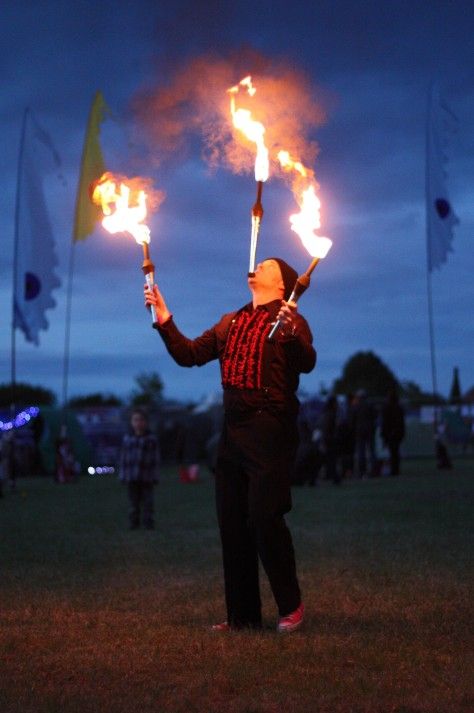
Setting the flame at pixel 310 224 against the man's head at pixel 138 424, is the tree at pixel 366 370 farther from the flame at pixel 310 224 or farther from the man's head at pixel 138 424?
the flame at pixel 310 224

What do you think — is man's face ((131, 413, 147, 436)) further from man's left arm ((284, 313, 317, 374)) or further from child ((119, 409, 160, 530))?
man's left arm ((284, 313, 317, 374))

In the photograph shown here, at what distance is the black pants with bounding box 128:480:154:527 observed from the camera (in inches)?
671

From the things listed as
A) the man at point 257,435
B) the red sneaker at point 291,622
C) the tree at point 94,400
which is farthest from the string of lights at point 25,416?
the tree at point 94,400

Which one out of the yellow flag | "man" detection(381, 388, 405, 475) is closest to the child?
the yellow flag

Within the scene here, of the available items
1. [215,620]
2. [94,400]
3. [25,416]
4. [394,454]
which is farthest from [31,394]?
[215,620]

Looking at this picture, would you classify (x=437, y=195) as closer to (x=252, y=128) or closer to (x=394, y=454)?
(x=394, y=454)

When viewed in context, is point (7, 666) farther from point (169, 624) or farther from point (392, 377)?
point (392, 377)

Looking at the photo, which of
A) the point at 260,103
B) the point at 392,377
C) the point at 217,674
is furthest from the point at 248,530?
the point at 392,377

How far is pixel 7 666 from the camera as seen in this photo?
261 inches

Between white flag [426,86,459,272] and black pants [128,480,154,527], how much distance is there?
16755mm

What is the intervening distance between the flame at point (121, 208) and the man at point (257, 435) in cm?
45

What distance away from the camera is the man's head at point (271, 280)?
783 cm

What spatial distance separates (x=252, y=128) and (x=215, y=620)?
310 centimetres

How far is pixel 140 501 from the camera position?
17453 millimetres
